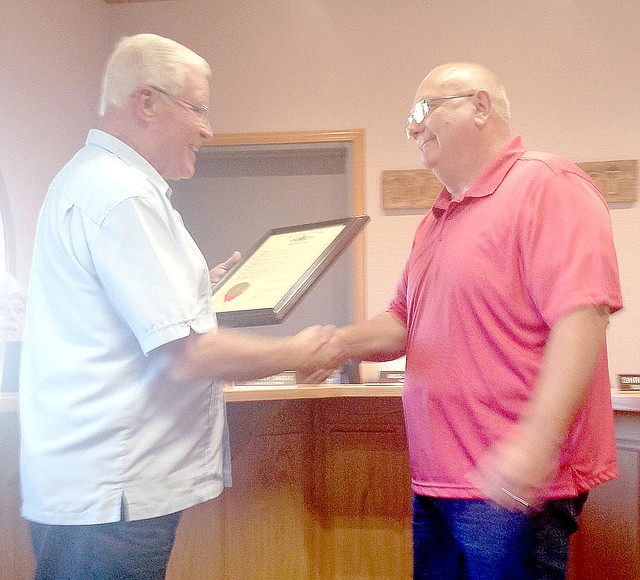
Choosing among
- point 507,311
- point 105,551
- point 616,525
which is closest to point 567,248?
point 507,311

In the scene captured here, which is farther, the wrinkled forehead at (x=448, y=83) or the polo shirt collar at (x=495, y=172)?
the wrinkled forehead at (x=448, y=83)

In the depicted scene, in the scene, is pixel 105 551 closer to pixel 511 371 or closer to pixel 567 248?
pixel 511 371

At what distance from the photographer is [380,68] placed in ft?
14.5

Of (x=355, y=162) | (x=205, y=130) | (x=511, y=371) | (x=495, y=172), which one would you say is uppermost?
(x=355, y=162)


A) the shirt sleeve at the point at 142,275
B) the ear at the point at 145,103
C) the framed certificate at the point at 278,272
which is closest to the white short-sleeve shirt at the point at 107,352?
the shirt sleeve at the point at 142,275

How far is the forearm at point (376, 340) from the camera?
1832mm

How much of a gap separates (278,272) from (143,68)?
65 centimetres

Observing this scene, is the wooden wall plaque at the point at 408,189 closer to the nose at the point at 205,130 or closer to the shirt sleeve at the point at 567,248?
the nose at the point at 205,130

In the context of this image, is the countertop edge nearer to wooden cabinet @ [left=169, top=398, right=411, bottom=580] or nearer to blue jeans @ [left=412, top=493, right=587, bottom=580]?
wooden cabinet @ [left=169, top=398, right=411, bottom=580]

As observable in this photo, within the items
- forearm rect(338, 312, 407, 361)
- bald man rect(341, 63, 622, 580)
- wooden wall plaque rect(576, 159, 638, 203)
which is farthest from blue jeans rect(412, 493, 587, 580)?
wooden wall plaque rect(576, 159, 638, 203)

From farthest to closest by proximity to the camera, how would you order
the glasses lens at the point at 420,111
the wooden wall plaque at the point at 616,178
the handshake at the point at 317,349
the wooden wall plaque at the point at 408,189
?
the wooden wall plaque at the point at 408,189
the wooden wall plaque at the point at 616,178
the glasses lens at the point at 420,111
the handshake at the point at 317,349

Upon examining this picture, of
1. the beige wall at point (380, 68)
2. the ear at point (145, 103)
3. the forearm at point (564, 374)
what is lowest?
the forearm at point (564, 374)

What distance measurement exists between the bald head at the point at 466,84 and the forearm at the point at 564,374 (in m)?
0.58

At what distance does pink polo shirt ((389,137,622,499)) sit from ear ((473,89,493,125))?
0.17 meters
